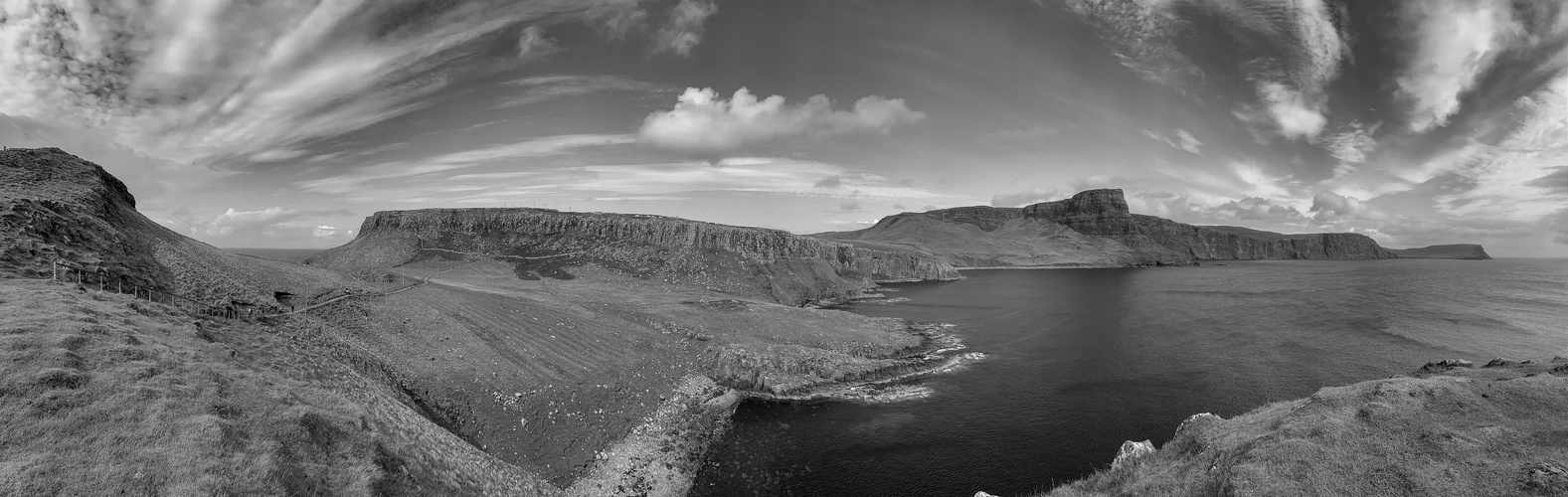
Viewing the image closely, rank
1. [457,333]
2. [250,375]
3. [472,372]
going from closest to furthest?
1. [250,375]
2. [472,372]
3. [457,333]

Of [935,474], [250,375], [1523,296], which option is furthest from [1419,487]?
[1523,296]

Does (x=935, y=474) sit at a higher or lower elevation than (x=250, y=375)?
lower

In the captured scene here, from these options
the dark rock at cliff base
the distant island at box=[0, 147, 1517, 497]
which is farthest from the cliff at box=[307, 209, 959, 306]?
the dark rock at cliff base

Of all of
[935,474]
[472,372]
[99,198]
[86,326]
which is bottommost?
[935,474]

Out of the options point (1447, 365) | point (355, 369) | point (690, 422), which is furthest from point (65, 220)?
point (1447, 365)

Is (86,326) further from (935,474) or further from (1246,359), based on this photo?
(1246,359)

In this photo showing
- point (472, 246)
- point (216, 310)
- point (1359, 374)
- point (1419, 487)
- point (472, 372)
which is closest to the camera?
point (1419, 487)

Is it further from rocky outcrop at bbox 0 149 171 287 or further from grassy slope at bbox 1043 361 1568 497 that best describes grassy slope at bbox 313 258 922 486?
grassy slope at bbox 1043 361 1568 497
